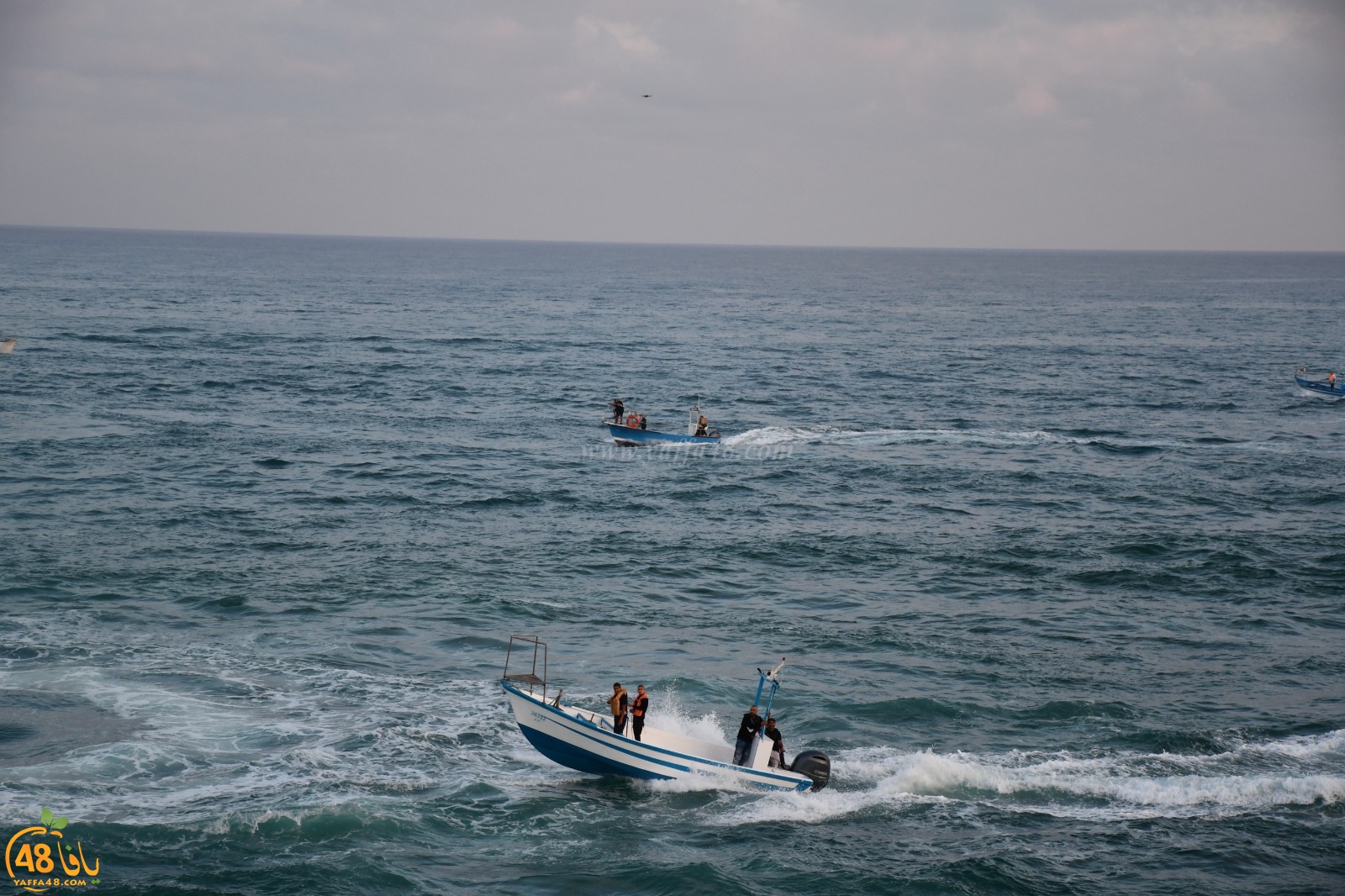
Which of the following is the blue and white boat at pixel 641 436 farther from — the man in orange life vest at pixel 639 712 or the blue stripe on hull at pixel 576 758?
the man in orange life vest at pixel 639 712

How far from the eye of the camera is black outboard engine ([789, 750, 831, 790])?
2934 centimetres

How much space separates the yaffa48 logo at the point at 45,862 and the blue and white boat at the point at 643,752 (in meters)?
10.0

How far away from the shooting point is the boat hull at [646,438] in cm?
6938

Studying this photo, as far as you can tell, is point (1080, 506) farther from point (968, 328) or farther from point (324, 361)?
point (968, 328)

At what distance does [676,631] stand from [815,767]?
11.5 metres

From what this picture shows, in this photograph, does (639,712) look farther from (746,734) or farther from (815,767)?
(815,767)

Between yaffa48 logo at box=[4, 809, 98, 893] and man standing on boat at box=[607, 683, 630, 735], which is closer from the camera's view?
yaffa48 logo at box=[4, 809, 98, 893]

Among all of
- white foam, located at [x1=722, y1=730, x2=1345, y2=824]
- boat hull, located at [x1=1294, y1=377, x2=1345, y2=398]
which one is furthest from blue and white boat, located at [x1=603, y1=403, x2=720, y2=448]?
boat hull, located at [x1=1294, y1=377, x2=1345, y2=398]

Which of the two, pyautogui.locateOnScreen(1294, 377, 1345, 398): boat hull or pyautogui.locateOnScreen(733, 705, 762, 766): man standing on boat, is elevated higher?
pyautogui.locateOnScreen(1294, 377, 1345, 398): boat hull

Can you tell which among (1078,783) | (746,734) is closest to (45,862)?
(746,734)

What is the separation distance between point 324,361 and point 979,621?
75.7m

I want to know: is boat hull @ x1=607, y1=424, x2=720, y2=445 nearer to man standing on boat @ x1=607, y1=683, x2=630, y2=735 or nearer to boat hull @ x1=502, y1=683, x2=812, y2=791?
boat hull @ x1=502, y1=683, x2=812, y2=791

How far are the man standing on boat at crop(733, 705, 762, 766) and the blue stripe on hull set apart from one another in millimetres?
1929

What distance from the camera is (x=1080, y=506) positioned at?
5625 cm
